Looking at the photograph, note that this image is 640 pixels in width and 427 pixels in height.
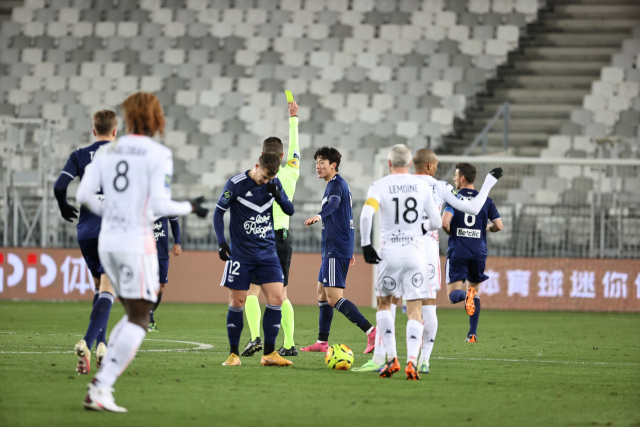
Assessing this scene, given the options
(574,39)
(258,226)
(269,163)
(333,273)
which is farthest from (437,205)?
(574,39)

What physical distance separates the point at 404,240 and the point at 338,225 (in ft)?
7.49

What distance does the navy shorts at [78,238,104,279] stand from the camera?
22.6ft

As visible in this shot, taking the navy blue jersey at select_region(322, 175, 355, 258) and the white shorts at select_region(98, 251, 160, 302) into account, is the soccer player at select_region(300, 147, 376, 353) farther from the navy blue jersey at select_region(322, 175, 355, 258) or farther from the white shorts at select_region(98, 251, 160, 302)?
the white shorts at select_region(98, 251, 160, 302)

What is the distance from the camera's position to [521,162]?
1576 cm

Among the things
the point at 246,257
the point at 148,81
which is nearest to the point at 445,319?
the point at 246,257

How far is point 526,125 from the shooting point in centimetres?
2058

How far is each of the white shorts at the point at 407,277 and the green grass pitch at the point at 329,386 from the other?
67 centimetres

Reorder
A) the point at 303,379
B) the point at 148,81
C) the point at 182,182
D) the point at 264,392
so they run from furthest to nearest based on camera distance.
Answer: the point at 148,81 → the point at 182,182 → the point at 303,379 → the point at 264,392

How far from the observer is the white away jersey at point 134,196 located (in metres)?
5.03

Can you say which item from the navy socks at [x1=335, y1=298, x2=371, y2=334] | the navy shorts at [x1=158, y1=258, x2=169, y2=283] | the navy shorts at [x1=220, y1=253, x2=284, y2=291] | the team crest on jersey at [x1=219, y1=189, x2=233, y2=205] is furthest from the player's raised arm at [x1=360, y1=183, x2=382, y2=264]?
the navy shorts at [x1=158, y1=258, x2=169, y2=283]

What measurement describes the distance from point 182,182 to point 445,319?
7.83m

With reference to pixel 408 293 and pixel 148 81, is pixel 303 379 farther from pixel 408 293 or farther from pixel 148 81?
pixel 148 81

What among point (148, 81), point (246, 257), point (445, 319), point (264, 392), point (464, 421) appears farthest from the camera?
point (148, 81)

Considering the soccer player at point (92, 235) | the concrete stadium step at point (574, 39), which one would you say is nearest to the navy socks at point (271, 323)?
the soccer player at point (92, 235)
